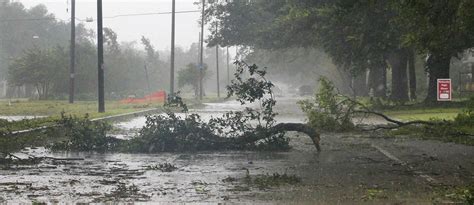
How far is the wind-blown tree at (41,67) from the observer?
52.6m

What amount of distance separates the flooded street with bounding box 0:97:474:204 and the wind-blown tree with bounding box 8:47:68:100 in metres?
41.1

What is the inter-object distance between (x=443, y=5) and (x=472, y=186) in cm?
533

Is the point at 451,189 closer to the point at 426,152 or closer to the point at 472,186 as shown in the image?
the point at 472,186

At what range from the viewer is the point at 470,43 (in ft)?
84.5

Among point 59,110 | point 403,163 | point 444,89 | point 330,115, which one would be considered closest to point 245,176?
point 403,163

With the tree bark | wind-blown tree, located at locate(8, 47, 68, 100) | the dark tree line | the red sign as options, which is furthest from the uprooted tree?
wind-blown tree, located at locate(8, 47, 68, 100)

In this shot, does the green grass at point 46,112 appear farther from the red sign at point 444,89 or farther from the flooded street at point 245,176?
the red sign at point 444,89

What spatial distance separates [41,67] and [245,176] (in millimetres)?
46306

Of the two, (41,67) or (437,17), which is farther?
(41,67)

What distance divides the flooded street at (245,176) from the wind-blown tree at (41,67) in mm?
41053

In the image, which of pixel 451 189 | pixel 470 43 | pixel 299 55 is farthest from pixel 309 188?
pixel 299 55

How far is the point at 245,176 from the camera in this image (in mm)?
9516

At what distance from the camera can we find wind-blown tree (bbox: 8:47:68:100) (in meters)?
52.6

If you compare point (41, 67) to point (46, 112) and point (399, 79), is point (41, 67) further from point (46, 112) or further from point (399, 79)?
point (399, 79)
